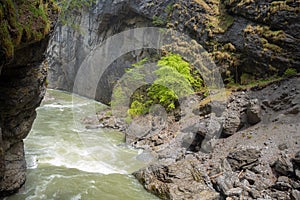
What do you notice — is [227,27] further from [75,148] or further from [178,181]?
[75,148]

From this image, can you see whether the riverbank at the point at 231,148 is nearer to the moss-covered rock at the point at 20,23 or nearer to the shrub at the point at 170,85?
the shrub at the point at 170,85

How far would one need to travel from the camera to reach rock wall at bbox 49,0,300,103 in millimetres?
14555

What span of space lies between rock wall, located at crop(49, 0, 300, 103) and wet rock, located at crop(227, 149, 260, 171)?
7034 mm

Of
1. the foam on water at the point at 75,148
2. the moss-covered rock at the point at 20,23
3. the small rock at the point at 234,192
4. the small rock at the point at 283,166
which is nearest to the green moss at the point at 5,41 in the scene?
the moss-covered rock at the point at 20,23

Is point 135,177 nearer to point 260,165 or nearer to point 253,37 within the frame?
point 260,165

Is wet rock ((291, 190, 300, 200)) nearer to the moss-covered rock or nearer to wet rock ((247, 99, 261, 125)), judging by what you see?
wet rock ((247, 99, 261, 125))

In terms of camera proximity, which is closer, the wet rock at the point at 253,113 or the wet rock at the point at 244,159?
the wet rock at the point at 244,159

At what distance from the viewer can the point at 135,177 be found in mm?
10109

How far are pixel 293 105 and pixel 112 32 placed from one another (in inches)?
780

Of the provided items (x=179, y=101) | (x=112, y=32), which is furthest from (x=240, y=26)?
(x=112, y=32)

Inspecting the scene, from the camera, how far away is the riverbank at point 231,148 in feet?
27.3

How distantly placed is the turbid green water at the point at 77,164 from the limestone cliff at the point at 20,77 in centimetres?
106

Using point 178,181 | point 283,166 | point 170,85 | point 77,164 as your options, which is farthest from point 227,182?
point 170,85

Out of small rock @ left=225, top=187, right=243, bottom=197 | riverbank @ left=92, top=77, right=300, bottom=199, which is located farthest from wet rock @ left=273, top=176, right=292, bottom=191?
small rock @ left=225, top=187, right=243, bottom=197
